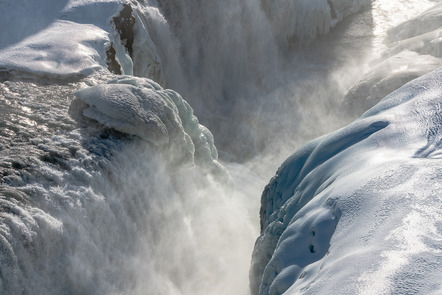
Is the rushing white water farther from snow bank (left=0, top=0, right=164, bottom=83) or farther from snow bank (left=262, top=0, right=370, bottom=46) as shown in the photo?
snow bank (left=262, top=0, right=370, bottom=46)

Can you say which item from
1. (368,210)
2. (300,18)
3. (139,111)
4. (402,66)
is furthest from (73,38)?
(300,18)

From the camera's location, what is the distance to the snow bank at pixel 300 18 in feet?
44.1

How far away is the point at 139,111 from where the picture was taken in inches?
237

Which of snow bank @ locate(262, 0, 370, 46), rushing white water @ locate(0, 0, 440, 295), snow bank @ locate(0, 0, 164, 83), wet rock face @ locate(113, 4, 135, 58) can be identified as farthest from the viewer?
snow bank @ locate(262, 0, 370, 46)

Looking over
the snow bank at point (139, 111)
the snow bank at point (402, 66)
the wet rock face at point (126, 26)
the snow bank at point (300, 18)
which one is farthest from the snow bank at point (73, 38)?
the snow bank at point (300, 18)

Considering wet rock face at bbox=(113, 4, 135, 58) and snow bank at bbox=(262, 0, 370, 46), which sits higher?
wet rock face at bbox=(113, 4, 135, 58)

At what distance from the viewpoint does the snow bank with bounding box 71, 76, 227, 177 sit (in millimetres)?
5938

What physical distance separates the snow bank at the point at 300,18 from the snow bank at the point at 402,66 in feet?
7.36

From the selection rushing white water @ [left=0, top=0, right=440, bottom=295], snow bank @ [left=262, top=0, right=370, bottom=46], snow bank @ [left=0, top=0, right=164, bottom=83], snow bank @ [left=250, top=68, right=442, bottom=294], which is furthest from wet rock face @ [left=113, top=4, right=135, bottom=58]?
snow bank @ [left=262, top=0, right=370, bottom=46]

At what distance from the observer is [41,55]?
714cm

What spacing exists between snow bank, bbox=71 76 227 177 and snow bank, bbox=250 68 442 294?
1.60 m

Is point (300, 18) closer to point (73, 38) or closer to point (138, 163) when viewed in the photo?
point (73, 38)

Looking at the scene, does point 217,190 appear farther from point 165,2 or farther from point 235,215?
point 165,2

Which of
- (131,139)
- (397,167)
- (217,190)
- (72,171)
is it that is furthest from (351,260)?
(217,190)
